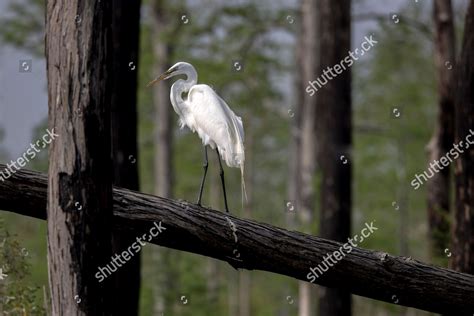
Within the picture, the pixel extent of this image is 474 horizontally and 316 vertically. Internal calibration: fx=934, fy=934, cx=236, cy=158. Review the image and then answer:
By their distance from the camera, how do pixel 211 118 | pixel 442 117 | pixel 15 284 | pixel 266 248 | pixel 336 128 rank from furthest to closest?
pixel 442 117 < pixel 336 128 < pixel 211 118 < pixel 15 284 < pixel 266 248

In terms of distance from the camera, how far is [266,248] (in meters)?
6.64

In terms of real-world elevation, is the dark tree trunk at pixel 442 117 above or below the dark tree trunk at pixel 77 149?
above

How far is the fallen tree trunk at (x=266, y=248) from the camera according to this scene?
5.97m

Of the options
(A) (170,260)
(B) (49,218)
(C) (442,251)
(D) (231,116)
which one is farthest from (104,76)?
(A) (170,260)

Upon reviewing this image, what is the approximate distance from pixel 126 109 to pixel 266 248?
287cm

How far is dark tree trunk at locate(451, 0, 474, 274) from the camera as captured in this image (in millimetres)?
9125

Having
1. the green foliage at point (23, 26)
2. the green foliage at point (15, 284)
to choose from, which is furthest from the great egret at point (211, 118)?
the green foliage at point (23, 26)

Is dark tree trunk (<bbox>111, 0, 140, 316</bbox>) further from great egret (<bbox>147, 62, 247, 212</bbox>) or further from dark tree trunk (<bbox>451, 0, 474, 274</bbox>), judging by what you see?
dark tree trunk (<bbox>451, 0, 474, 274</bbox>)

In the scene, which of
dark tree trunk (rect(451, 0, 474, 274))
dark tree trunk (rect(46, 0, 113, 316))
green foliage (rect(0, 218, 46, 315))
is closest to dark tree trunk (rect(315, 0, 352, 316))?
dark tree trunk (rect(451, 0, 474, 274))

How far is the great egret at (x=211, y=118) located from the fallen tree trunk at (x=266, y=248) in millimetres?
912

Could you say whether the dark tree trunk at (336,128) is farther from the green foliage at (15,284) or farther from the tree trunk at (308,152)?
the green foliage at (15,284)

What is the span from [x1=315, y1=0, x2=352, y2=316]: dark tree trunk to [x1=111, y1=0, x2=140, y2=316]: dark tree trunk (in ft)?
15.5

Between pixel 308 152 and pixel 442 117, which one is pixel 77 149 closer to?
pixel 442 117

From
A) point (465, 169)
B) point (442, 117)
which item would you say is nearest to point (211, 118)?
point (465, 169)
